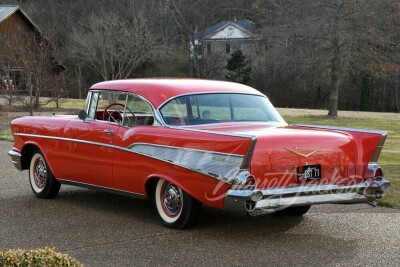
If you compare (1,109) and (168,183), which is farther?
(1,109)

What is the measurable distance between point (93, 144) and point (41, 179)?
1.45 meters

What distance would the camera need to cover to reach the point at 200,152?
5707mm

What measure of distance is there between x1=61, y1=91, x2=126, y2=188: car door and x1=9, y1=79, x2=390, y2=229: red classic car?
0.04 feet

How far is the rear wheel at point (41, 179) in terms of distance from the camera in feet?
25.6

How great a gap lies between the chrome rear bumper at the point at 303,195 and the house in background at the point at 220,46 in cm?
4933

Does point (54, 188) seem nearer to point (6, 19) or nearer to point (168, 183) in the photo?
point (168, 183)

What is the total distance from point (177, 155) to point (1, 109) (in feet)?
78.4

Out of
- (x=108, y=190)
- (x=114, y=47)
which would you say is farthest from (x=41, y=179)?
(x=114, y=47)

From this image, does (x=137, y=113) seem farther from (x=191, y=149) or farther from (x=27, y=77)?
(x=27, y=77)

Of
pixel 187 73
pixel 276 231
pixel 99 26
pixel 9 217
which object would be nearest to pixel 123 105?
pixel 9 217

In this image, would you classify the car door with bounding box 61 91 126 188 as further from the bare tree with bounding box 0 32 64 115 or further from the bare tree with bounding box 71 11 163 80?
the bare tree with bounding box 71 11 163 80

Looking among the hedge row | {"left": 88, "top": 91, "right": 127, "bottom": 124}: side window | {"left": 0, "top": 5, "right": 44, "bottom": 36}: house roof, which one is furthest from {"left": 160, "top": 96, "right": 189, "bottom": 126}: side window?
{"left": 0, "top": 5, "right": 44, "bottom": 36}: house roof

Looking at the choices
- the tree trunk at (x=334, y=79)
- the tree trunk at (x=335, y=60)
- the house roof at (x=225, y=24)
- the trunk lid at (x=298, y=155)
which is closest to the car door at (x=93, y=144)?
the trunk lid at (x=298, y=155)

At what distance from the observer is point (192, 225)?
6.05 m
